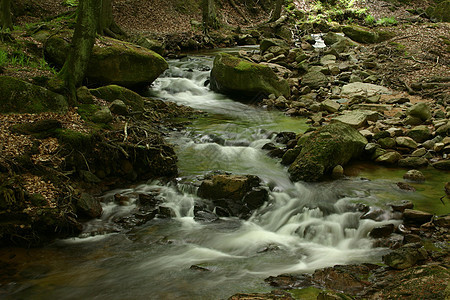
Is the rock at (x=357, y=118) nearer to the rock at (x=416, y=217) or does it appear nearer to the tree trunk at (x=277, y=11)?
the rock at (x=416, y=217)

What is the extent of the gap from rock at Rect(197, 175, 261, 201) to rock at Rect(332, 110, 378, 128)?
4.49 metres

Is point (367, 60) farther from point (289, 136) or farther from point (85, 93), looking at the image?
point (85, 93)

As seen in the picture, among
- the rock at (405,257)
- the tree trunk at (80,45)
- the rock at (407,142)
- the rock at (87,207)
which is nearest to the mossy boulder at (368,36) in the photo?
the rock at (407,142)

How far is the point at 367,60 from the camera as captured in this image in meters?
15.4

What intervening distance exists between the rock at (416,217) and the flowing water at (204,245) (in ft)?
0.67

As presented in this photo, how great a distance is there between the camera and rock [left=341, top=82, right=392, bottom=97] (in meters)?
12.2

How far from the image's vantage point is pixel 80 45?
751cm

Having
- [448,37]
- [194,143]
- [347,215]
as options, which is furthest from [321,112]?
[448,37]

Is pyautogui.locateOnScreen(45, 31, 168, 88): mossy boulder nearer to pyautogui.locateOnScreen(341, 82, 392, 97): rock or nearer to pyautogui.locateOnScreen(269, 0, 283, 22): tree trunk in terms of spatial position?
pyautogui.locateOnScreen(341, 82, 392, 97): rock

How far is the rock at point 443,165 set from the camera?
7.51 meters

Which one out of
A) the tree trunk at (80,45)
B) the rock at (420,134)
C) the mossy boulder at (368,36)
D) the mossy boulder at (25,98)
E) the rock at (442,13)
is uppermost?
the rock at (442,13)

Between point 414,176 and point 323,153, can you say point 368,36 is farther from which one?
point 323,153

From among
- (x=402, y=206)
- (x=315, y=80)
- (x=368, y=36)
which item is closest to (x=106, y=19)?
(x=315, y=80)

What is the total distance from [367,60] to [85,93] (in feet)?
41.0
